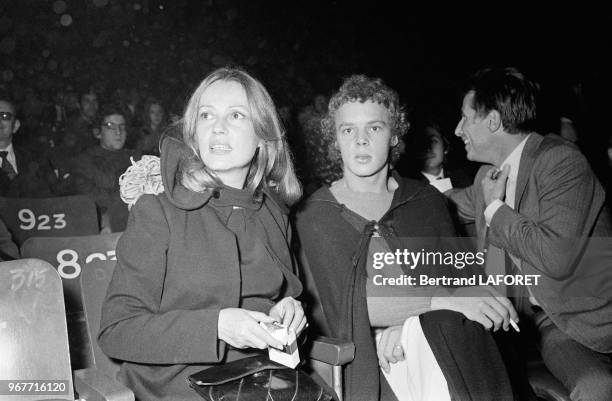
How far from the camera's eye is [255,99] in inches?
48.1

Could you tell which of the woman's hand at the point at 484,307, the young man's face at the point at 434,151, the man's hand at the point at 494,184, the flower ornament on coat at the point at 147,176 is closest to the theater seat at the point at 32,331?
the flower ornament on coat at the point at 147,176

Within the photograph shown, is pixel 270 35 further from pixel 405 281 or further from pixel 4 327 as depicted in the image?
pixel 4 327

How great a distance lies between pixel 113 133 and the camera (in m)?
2.77

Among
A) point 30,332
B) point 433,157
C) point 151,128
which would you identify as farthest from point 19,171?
point 433,157

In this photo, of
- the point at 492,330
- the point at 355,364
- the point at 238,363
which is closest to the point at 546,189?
the point at 492,330

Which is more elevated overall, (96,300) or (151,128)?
(151,128)

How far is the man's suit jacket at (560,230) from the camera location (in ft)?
4.84

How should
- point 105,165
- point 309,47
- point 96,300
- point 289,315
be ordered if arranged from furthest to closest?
point 309,47
point 105,165
point 96,300
point 289,315

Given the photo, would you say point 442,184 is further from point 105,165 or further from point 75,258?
point 105,165

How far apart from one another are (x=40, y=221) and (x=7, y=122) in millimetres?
837

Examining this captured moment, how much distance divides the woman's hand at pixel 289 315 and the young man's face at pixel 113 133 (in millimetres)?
1842

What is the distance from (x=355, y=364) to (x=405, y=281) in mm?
263

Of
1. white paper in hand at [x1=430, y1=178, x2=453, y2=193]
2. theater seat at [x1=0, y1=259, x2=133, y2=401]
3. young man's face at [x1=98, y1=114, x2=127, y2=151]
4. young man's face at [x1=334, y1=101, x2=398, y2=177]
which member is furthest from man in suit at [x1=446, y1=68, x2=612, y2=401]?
young man's face at [x1=98, y1=114, x2=127, y2=151]

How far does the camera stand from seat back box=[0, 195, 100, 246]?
209 cm
